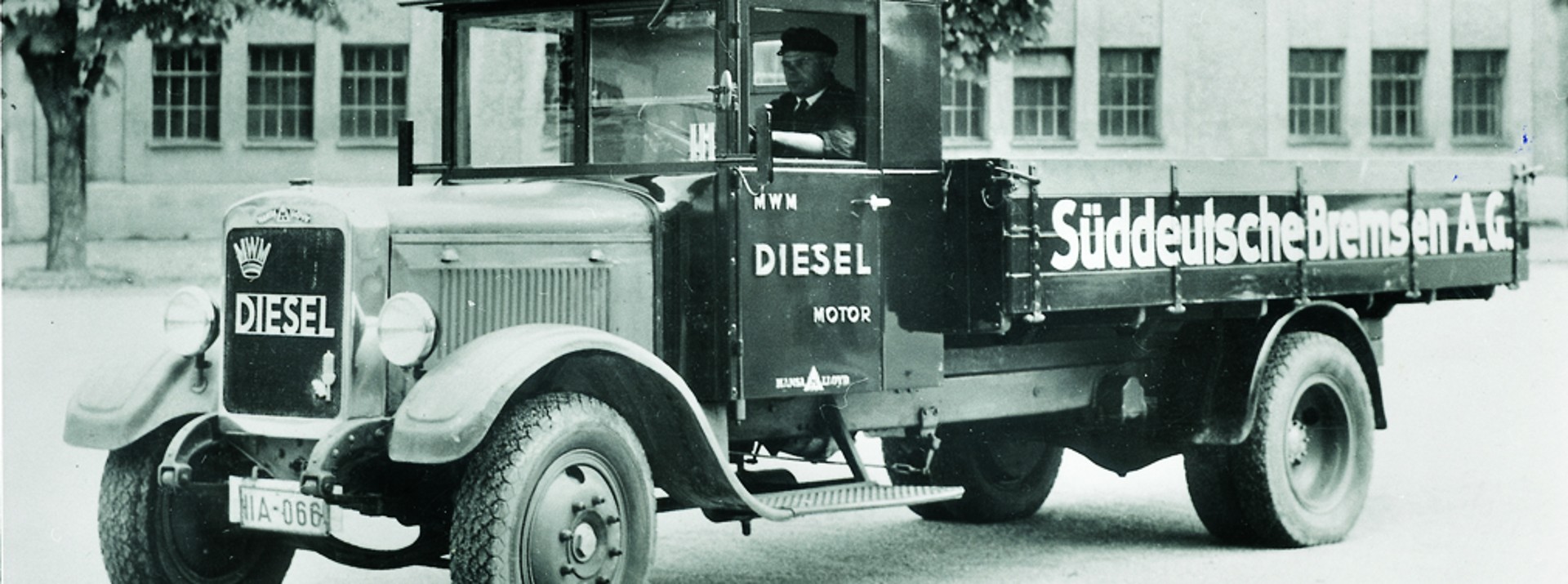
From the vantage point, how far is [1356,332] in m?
8.60

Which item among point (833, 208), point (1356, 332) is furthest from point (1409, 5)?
point (833, 208)

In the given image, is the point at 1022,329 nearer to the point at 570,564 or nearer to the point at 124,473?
the point at 570,564

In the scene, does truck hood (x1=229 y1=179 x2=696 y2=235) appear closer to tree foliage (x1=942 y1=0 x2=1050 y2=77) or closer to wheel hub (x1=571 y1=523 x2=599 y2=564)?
wheel hub (x1=571 y1=523 x2=599 y2=564)

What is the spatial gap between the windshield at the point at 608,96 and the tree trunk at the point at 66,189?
15.4m

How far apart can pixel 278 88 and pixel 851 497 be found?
74.0 ft

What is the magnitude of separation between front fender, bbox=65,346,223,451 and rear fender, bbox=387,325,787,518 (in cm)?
93

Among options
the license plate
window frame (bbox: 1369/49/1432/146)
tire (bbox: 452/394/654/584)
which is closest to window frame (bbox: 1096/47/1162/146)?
window frame (bbox: 1369/49/1432/146)

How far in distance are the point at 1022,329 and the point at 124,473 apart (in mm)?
3195

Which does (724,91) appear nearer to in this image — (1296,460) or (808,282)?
(808,282)

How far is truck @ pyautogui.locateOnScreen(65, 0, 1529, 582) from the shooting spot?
229 inches

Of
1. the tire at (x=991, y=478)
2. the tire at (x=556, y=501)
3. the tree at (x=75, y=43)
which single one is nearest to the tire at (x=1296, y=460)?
the tire at (x=991, y=478)

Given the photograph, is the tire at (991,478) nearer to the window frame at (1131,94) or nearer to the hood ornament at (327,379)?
the hood ornament at (327,379)

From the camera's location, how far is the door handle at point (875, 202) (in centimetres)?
692

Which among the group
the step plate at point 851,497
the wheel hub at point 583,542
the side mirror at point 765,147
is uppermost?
the side mirror at point 765,147
